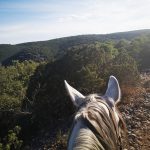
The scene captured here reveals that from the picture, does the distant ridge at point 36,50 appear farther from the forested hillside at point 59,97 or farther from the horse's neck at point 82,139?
the horse's neck at point 82,139

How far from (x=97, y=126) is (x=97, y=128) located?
0.04ft

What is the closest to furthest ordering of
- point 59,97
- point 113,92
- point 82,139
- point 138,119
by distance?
point 82,139 → point 113,92 → point 138,119 → point 59,97

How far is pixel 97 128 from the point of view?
161 cm

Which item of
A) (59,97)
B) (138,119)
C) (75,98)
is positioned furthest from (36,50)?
(75,98)

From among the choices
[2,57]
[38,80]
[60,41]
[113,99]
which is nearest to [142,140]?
[113,99]

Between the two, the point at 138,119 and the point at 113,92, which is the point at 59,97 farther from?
the point at 113,92

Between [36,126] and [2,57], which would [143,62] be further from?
[2,57]

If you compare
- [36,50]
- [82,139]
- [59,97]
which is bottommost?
[36,50]

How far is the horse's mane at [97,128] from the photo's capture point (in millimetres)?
1546

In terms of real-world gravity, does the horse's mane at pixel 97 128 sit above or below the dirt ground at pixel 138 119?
above

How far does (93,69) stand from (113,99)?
512 inches

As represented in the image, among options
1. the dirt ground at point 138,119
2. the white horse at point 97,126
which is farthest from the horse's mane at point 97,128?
the dirt ground at point 138,119

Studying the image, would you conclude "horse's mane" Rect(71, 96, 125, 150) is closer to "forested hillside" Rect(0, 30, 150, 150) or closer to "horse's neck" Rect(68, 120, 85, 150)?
"horse's neck" Rect(68, 120, 85, 150)

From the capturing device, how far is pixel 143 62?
1230 inches
